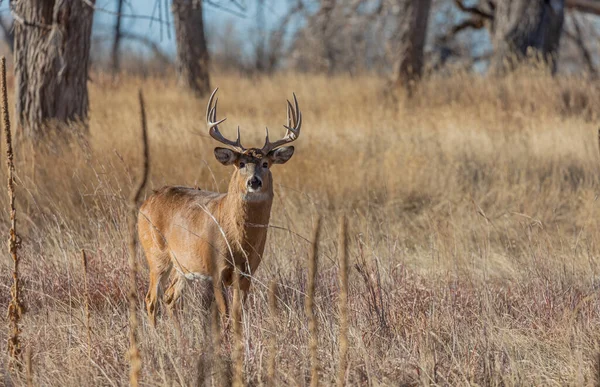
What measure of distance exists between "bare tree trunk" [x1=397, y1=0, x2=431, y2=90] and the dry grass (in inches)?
83.0

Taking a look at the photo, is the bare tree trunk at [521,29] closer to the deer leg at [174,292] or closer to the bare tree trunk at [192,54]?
the bare tree trunk at [192,54]

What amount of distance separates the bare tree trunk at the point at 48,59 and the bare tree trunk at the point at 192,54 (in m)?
6.78

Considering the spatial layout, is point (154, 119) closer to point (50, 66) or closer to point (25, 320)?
point (50, 66)

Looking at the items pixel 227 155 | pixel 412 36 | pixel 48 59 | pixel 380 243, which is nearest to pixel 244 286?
pixel 227 155

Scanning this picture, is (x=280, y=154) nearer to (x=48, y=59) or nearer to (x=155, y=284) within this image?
(x=155, y=284)

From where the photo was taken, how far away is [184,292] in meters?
5.18

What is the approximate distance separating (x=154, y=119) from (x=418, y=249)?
4.84 meters

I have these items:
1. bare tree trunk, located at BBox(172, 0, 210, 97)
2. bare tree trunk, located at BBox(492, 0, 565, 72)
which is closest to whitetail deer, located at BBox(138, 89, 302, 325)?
bare tree trunk, located at BBox(492, 0, 565, 72)

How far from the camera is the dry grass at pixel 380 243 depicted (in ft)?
13.1

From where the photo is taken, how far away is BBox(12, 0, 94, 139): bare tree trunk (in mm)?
7715

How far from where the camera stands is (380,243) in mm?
6383

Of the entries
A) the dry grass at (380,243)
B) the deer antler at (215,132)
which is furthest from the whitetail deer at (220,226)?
the dry grass at (380,243)

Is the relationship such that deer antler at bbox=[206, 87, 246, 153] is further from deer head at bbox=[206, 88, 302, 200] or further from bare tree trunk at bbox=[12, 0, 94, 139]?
bare tree trunk at bbox=[12, 0, 94, 139]

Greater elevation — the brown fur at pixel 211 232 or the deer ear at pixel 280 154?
the deer ear at pixel 280 154
